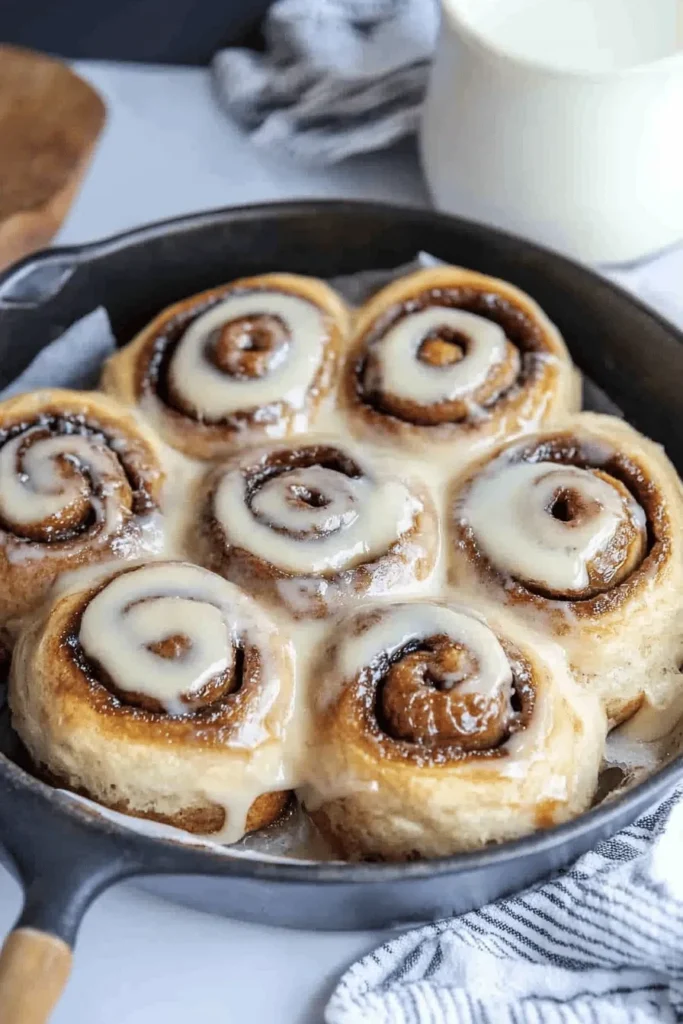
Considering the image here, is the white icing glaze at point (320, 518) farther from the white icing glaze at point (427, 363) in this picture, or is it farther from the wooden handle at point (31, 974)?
the wooden handle at point (31, 974)

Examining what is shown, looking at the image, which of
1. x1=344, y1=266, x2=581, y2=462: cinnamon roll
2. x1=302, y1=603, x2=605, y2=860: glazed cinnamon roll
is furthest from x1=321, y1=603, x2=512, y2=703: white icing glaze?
x1=344, y1=266, x2=581, y2=462: cinnamon roll

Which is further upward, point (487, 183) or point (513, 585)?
point (487, 183)

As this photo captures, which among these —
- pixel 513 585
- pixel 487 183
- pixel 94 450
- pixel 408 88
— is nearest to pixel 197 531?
pixel 94 450

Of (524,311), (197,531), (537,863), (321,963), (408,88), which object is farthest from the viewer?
(408,88)

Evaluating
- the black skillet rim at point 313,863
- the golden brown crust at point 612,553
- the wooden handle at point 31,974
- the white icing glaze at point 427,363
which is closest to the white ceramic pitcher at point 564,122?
the white icing glaze at point 427,363

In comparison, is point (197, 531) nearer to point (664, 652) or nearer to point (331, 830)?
point (331, 830)
